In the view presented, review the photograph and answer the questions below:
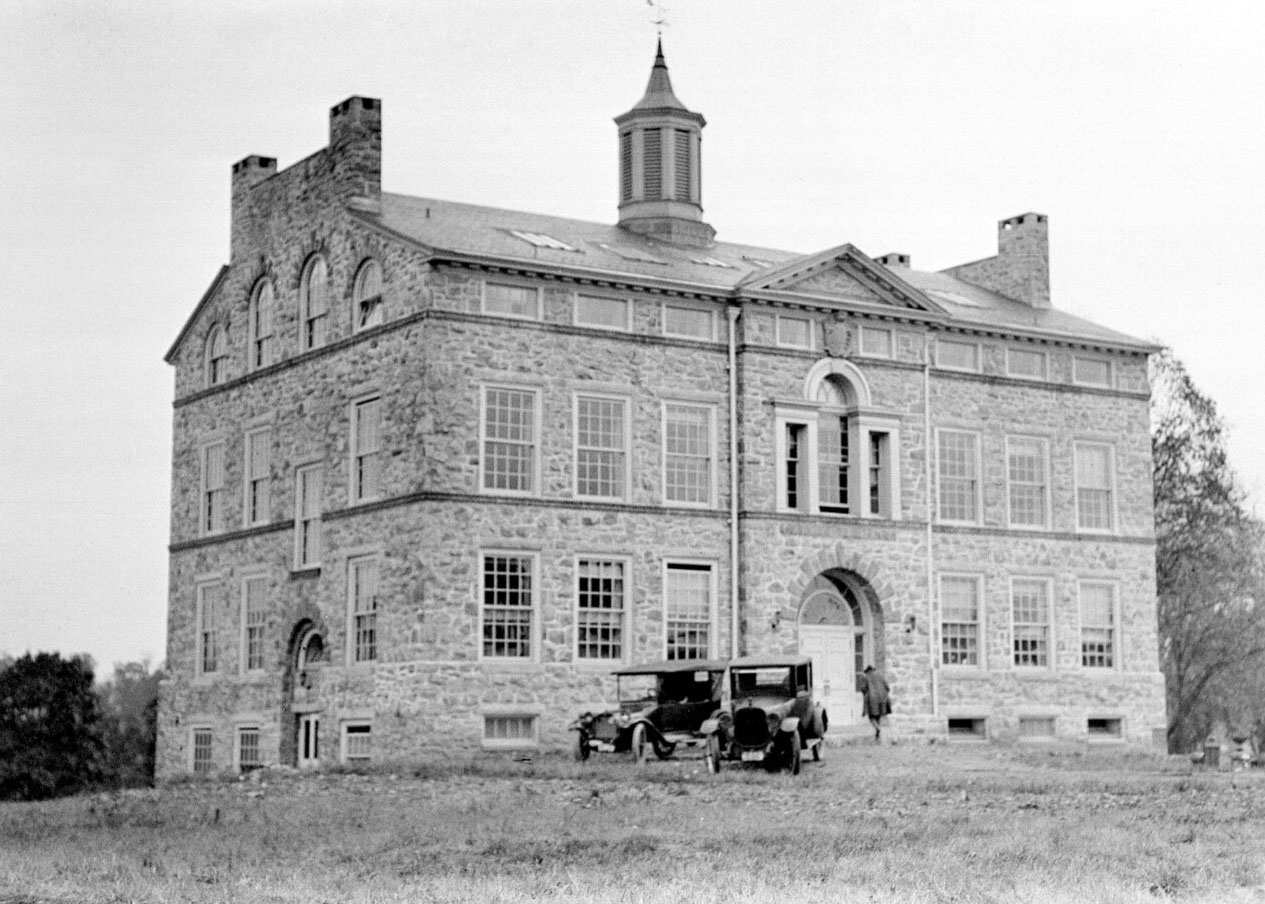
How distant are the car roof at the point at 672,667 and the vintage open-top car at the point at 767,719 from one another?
0.32 meters

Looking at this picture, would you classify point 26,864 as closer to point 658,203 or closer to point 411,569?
point 411,569

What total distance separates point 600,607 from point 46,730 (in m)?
21.2

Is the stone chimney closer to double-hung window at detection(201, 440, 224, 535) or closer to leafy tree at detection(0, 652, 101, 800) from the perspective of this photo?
double-hung window at detection(201, 440, 224, 535)

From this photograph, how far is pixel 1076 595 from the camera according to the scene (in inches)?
1663

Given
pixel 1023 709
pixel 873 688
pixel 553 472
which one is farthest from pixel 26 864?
pixel 1023 709

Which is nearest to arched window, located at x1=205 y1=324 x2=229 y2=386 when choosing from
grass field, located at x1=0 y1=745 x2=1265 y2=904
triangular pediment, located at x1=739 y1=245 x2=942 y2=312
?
triangular pediment, located at x1=739 y1=245 x2=942 y2=312

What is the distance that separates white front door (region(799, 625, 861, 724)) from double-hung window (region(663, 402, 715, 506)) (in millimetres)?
3548

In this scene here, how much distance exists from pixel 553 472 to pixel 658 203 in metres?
9.86

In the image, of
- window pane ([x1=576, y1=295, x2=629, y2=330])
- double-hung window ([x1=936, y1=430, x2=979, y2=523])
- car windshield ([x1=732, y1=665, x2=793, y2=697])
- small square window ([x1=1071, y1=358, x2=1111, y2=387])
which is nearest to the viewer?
car windshield ([x1=732, y1=665, x2=793, y2=697])

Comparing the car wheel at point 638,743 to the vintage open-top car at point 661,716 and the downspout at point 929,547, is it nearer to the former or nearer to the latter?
the vintage open-top car at point 661,716

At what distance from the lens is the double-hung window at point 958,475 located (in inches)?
1608

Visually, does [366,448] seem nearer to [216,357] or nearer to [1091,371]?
[216,357]

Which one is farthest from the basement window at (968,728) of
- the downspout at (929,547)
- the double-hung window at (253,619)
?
the double-hung window at (253,619)

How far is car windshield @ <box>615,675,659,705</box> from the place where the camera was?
114 ft
